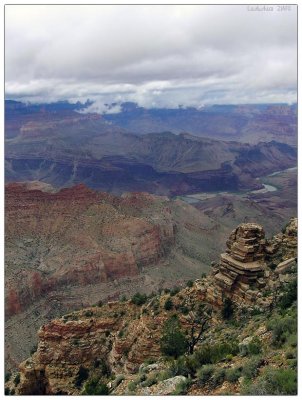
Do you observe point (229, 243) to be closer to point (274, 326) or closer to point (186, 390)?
point (274, 326)

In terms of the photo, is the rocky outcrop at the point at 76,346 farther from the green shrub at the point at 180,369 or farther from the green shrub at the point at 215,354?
the green shrub at the point at 180,369

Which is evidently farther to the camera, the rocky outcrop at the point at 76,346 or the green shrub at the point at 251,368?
the rocky outcrop at the point at 76,346

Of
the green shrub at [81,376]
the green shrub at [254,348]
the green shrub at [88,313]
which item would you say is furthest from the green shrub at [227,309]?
the green shrub at [88,313]

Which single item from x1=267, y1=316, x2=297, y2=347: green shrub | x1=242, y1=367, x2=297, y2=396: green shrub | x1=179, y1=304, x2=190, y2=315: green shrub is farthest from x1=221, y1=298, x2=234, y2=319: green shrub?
x1=242, y1=367, x2=297, y2=396: green shrub

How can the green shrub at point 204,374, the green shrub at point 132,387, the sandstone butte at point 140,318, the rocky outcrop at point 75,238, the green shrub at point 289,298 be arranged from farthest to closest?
1. the rocky outcrop at point 75,238
2. the sandstone butte at point 140,318
3. the green shrub at point 289,298
4. the green shrub at point 132,387
5. the green shrub at point 204,374

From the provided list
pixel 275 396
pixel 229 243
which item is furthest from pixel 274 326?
pixel 229 243

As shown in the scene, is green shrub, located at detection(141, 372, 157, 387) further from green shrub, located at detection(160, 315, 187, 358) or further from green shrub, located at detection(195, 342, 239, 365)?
green shrub, located at detection(160, 315, 187, 358)

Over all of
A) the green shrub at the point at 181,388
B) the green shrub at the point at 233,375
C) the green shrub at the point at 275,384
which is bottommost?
the green shrub at the point at 181,388
